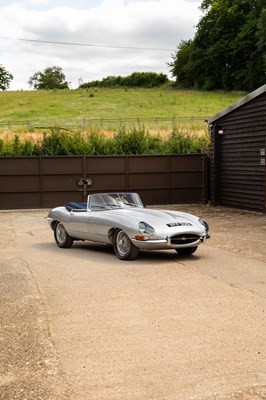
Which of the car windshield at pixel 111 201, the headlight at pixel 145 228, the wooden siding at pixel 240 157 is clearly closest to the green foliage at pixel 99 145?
the wooden siding at pixel 240 157

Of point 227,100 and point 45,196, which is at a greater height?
point 227,100

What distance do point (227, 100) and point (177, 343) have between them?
70.8m

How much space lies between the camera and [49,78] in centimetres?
15288

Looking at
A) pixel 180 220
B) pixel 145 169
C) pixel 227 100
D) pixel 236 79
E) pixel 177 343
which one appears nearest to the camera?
pixel 177 343

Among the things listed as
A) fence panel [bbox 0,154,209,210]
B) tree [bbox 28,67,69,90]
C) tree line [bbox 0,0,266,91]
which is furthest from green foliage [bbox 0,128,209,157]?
tree [bbox 28,67,69,90]

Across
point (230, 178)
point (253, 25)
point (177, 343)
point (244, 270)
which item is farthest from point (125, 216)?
point (253, 25)

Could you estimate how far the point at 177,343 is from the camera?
19.1 ft

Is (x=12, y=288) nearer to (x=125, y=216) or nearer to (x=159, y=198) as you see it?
(x=125, y=216)

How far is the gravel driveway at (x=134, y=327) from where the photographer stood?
4770 millimetres

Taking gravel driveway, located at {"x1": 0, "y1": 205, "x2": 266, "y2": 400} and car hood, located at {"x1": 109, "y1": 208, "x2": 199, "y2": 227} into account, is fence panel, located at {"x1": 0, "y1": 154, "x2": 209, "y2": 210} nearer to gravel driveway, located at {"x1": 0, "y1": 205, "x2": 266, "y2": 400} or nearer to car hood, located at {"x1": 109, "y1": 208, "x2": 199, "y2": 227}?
gravel driveway, located at {"x1": 0, "y1": 205, "x2": 266, "y2": 400}

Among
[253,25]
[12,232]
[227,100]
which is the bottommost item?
[12,232]

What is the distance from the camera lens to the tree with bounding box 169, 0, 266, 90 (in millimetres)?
78250

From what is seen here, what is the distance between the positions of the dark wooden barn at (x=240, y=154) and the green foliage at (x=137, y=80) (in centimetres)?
8462

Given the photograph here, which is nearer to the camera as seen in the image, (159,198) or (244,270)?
(244,270)
